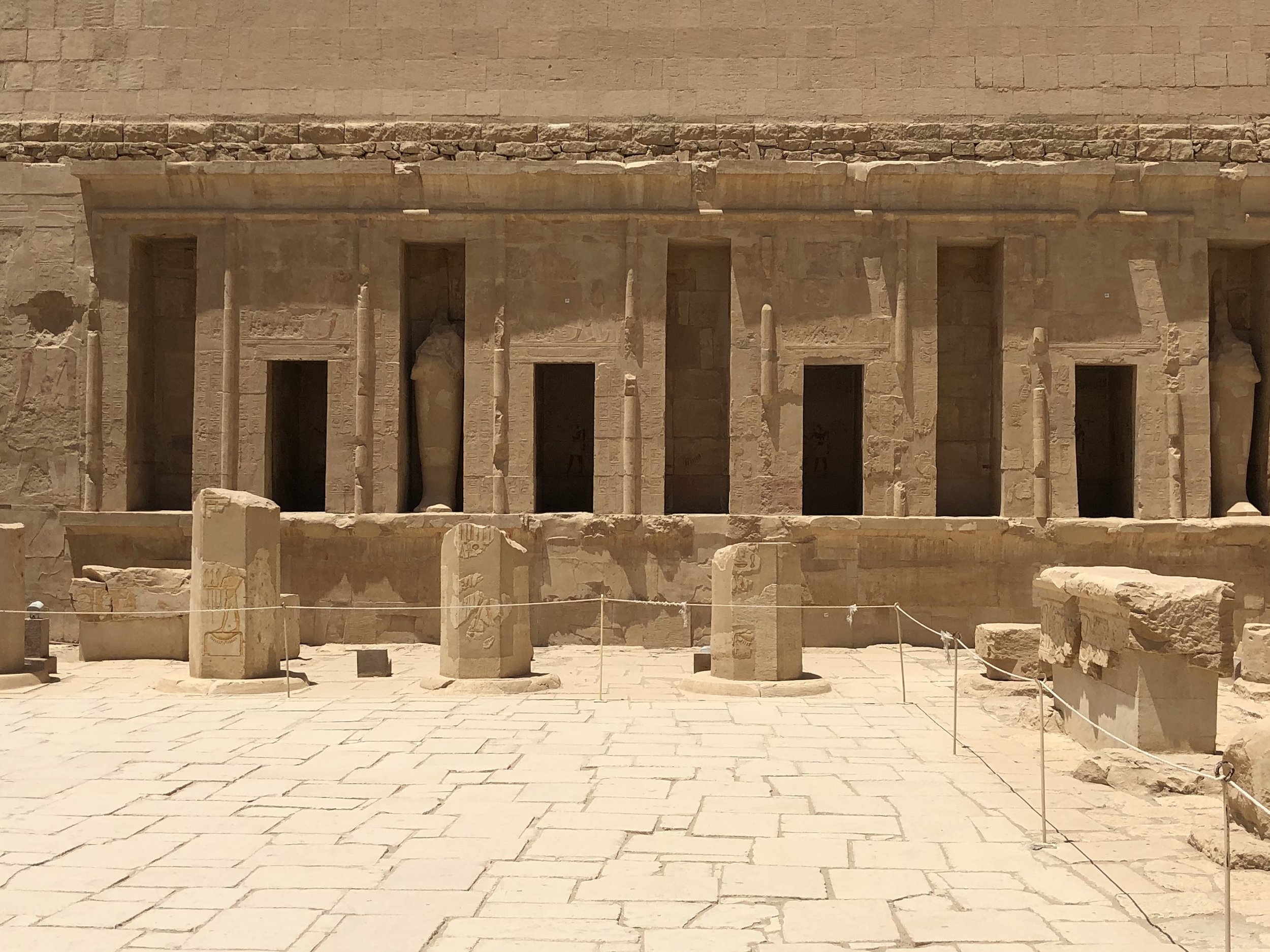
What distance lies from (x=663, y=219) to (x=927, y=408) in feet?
11.4

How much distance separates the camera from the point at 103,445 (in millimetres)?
12703

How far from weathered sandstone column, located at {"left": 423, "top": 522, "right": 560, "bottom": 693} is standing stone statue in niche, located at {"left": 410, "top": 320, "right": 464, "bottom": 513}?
2918 mm

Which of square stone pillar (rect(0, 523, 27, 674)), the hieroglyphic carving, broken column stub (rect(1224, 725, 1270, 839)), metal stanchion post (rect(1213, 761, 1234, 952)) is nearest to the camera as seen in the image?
metal stanchion post (rect(1213, 761, 1234, 952))

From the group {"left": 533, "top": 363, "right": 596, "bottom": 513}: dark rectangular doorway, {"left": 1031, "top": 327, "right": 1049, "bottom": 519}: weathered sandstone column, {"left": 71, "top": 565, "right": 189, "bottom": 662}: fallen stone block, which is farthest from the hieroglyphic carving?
{"left": 1031, "top": 327, "right": 1049, "bottom": 519}: weathered sandstone column

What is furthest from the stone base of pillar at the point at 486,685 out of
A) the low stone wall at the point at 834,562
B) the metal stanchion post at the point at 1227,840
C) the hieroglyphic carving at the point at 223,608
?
the metal stanchion post at the point at 1227,840

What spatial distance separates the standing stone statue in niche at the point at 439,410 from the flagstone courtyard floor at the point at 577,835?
4.32 metres

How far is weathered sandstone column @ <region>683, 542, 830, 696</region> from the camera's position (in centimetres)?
974

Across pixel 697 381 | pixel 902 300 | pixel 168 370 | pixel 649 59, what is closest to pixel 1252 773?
pixel 902 300

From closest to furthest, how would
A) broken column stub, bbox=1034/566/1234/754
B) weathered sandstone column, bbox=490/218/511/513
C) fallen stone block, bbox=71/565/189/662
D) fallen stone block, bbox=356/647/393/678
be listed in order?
broken column stub, bbox=1034/566/1234/754, fallen stone block, bbox=356/647/393/678, fallen stone block, bbox=71/565/189/662, weathered sandstone column, bbox=490/218/511/513

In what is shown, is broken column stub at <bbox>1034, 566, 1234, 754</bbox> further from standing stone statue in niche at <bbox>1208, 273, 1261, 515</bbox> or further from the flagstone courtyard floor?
standing stone statue in niche at <bbox>1208, 273, 1261, 515</bbox>

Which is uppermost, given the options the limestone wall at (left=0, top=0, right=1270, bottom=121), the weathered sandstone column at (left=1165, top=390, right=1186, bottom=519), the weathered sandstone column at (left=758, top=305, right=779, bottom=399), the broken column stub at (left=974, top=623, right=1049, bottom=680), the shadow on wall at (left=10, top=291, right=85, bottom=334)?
the limestone wall at (left=0, top=0, right=1270, bottom=121)

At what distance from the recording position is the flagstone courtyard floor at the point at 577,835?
4293 millimetres

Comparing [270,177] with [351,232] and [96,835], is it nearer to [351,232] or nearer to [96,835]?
[351,232]

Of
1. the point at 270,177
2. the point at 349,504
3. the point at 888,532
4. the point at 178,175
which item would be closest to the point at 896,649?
the point at 888,532
